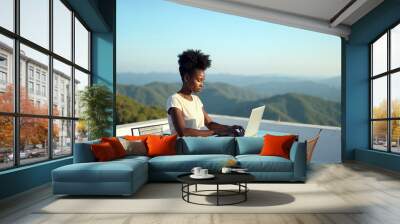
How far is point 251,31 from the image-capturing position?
19.7 metres

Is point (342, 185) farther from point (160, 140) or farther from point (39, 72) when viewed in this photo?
point (39, 72)

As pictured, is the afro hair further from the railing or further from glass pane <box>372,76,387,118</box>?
glass pane <box>372,76,387,118</box>

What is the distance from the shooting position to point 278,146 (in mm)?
6566

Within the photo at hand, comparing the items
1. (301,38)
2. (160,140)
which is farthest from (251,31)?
(160,140)

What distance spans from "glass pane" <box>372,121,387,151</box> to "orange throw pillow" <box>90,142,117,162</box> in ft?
20.1

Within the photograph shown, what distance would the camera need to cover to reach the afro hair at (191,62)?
27.6ft

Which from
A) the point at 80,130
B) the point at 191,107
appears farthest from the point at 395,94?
the point at 80,130

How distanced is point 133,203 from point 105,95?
4.47 meters

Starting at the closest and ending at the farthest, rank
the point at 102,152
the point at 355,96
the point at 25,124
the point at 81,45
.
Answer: the point at 25,124, the point at 102,152, the point at 81,45, the point at 355,96

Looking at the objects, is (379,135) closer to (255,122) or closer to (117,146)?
(255,122)

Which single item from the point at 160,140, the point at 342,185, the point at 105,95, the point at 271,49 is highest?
the point at 271,49

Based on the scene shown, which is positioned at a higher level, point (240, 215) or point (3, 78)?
point (3, 78)

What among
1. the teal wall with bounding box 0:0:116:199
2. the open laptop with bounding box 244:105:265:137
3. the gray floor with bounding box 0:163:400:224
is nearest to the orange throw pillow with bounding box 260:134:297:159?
the gray floor with bounding box 0:163:400:224

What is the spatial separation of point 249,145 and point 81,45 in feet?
14.2
